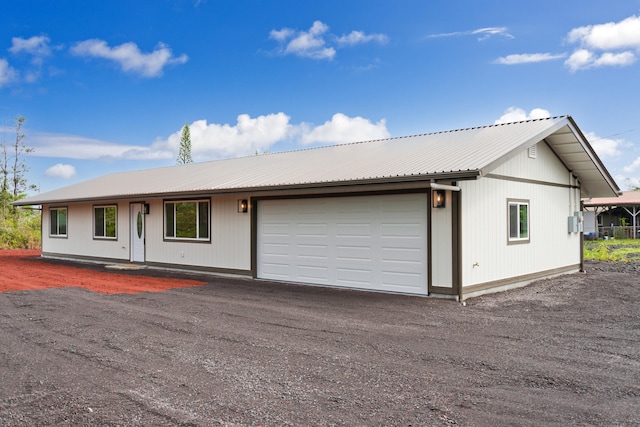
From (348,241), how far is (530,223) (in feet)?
14.5

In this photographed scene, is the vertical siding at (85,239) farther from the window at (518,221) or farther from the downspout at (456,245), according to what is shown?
the window at (518,221)

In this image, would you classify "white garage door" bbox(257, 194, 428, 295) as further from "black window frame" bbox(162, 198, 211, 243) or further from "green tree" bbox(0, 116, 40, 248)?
"green tree" bbox(0, 116, 40, 248)

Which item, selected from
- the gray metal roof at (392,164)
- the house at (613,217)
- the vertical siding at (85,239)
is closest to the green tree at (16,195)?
the vertical siding at (85,239)

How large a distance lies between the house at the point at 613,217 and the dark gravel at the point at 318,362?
22.3 m

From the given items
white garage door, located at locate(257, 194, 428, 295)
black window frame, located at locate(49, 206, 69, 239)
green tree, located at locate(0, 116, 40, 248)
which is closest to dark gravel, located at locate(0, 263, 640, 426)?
white garage door, located at locate(257, 194, 428, 295)

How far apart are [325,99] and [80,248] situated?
12.2 metres

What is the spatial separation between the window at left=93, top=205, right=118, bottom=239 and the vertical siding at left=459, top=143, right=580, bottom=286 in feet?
38.4

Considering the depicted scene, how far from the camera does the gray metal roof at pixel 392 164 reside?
8.84 metres

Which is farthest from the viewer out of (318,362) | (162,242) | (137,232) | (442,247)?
(137,232)

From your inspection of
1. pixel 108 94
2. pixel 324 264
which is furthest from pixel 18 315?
pixel 108 94

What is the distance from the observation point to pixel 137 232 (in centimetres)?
1512

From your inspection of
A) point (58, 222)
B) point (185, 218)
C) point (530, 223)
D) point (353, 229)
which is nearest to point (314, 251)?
point (353, 229)

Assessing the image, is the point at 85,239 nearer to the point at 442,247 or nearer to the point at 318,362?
the point at 442,247

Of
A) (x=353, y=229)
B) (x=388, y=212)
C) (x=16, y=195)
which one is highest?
(x=16, y=195)
